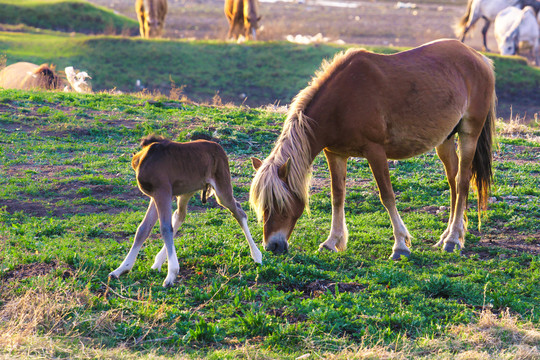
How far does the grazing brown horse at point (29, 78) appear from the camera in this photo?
590 inches

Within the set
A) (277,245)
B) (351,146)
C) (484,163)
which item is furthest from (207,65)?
(277,245)

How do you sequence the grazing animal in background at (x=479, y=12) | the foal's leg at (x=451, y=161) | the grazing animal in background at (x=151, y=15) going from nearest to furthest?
the foal's leg at (x=451, y=161)
the grazing animal in background at (x=151, y=15)
the grazing animal in background at (x=479, y=12)

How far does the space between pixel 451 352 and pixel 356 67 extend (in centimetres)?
337

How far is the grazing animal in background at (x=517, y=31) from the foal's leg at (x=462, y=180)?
2229 centimetres

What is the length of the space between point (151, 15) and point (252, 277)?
22.8 metres

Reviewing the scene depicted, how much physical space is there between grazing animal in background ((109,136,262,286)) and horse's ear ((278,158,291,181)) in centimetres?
56

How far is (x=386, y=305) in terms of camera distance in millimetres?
5277

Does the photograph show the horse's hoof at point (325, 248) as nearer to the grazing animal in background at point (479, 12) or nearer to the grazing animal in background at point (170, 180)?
the grazing animal in background at point (170, 180)

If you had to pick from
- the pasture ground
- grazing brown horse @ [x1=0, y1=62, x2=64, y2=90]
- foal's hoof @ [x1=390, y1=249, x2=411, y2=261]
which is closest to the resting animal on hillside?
grazing brown horse @ [x1=0, y1=62, x2=64, y2=90]

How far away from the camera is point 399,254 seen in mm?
6621

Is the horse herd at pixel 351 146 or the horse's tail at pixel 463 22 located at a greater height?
the horse's tail at pixel 463 22

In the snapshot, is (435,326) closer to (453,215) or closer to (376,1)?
(453,215)

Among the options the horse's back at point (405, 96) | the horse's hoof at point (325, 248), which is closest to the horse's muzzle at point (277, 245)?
the horse's hoof at point (325, 248)

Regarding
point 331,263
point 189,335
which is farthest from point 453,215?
point 189,335
